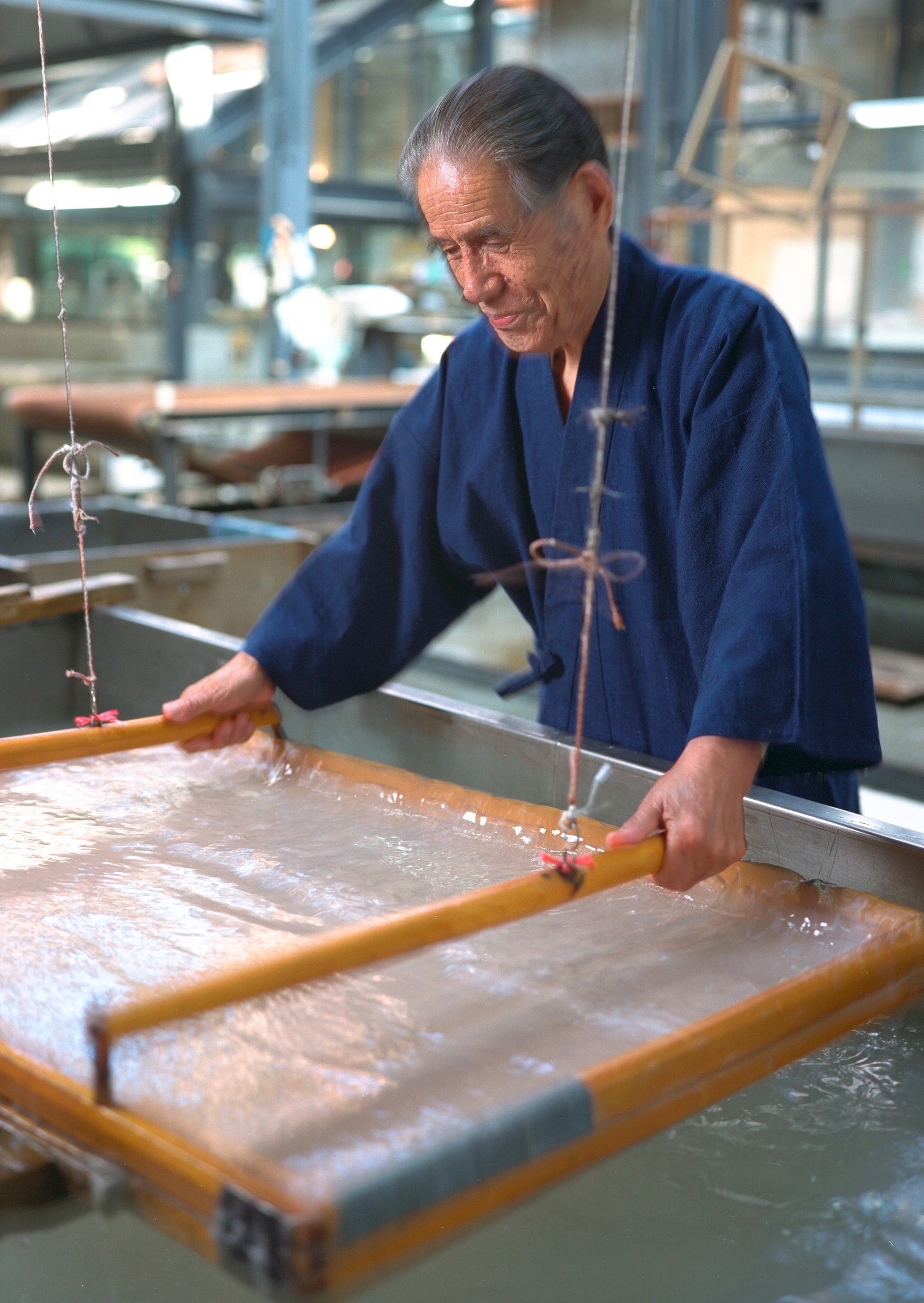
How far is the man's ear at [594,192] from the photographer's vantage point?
125 cm

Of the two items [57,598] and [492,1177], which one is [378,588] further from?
[492,1177]

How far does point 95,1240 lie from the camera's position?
3.44ft

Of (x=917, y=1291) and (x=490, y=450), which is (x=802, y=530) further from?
(x=917, y=1291)

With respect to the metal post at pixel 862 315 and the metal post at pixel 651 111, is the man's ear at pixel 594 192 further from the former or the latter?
the metal post at pixel 651 111

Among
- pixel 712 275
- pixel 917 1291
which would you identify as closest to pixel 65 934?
pixel 917 1291

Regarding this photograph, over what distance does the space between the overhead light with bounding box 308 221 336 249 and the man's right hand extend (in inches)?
368

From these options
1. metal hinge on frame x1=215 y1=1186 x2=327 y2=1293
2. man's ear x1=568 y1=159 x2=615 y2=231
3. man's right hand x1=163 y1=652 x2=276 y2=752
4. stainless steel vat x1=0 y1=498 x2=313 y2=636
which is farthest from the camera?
stainless steel vat x1=0 y1=498 x2=313 y2=636

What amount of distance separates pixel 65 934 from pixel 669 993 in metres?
0.52

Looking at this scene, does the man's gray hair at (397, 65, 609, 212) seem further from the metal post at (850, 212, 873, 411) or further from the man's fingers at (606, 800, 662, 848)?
the metal post at (850, 212, 873, 411)

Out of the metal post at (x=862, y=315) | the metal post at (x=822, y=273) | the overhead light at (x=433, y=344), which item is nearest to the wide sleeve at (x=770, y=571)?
the metal post at (x=862, y=315)

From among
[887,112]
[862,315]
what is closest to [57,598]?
[862,315]

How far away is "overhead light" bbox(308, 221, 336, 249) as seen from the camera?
1047cm

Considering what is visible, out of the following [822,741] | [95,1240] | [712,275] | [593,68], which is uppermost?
[593,68]

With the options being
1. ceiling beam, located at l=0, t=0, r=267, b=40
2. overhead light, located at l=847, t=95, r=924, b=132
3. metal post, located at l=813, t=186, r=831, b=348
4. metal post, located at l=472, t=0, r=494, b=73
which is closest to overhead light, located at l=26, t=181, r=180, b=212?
ceiling beam, located at l=0, t=0, r=267, b=40
